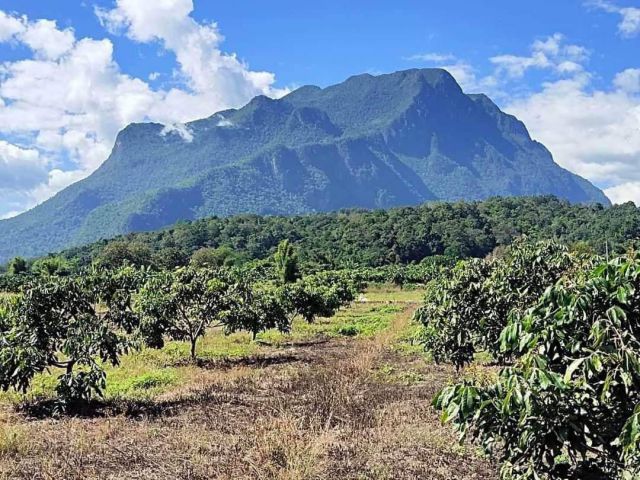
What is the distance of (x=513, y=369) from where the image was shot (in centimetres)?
A: 417

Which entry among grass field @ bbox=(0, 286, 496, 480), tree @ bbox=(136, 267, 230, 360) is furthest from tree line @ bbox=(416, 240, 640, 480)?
tree @ bbox=(136, 267, 230, 360)

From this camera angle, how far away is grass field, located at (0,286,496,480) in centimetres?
848

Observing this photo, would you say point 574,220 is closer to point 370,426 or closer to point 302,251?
point 302,251

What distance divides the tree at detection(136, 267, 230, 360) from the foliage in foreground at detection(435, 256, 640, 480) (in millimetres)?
17736

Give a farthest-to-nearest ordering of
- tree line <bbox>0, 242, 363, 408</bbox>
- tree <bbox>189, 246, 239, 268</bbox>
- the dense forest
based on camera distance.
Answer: the dense forest, tree <bbox>189, 246, 239, 268</bbox>, tree line <bbox>0, 242, 363, 408</bbox>

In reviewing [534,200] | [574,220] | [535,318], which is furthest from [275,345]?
[534,200]

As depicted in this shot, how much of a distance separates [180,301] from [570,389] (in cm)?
1872

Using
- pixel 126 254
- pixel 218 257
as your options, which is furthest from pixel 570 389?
pixel 218 257

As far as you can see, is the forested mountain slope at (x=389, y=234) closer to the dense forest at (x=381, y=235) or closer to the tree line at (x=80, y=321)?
the dense forest at (x=381, y=235)

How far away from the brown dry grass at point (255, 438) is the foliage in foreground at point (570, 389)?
14.4ft

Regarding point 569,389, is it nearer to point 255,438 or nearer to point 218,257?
point 255,438

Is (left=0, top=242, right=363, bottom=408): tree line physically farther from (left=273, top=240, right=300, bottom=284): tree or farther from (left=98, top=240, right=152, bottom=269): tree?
(left=98, top=240, right=152, bottom=269): tree

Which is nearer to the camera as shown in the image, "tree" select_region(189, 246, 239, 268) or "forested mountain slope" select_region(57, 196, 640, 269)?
"tree" select_region(189, 246, 239, 268)

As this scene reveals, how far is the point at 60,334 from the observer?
1299 centimetres
